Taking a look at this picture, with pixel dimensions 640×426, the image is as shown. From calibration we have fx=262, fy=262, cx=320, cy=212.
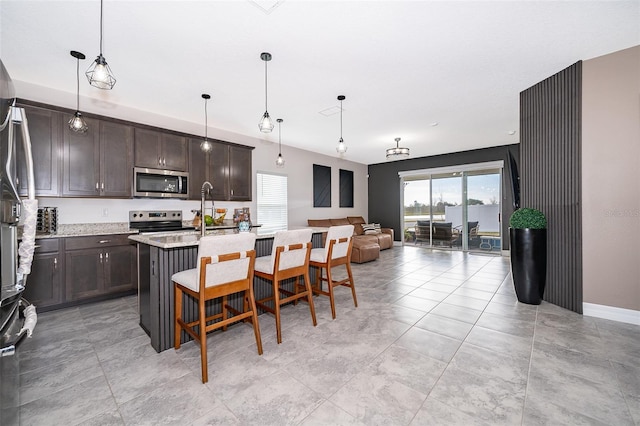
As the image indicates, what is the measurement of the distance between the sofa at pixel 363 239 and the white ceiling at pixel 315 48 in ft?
9.58

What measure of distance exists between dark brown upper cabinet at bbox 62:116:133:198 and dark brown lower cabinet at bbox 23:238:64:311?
2.31 ft

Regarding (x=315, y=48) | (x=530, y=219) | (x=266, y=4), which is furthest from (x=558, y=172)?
(x=266, y=4)

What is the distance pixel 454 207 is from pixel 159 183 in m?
7.22

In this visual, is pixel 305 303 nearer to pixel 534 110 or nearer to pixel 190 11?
pixel 190 11

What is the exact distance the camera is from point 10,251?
1295mm

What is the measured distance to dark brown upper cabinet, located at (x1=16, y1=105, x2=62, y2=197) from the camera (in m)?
3.11

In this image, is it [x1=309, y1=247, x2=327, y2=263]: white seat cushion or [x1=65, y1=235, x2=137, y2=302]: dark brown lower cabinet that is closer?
[x1=309, y1=247, x2=327, y2=263]: white seat cushion

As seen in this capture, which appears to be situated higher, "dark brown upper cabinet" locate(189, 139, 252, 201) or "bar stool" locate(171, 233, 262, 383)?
"dark brown upper cabinet" locate(189, 139, 252, 201)

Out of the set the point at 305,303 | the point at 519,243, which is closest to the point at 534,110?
the point at 519,243

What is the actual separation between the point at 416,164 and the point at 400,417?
762 centimetres

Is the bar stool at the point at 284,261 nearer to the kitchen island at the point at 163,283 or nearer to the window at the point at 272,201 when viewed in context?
the kitchen island at the point at 163,283

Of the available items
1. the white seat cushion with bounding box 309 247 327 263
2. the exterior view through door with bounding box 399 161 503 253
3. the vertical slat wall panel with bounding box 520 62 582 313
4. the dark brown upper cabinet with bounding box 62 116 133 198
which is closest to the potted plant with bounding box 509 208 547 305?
the vertical slat wall panel with bounding box 520 62 582 313

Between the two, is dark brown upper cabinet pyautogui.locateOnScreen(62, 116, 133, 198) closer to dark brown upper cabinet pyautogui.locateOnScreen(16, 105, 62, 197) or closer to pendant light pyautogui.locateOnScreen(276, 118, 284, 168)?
dark brown upper cabinet pyautogui.locateOnScreen(16, 105, 62, 197)

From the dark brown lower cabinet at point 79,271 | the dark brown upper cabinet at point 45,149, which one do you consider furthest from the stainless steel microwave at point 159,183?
the dark brown upper cabinet at point 45,149
